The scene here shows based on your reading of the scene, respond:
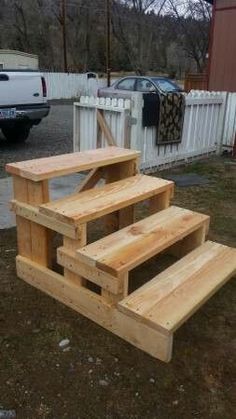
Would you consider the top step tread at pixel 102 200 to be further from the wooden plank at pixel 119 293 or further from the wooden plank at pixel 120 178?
the wooden plank at pixel 119 293

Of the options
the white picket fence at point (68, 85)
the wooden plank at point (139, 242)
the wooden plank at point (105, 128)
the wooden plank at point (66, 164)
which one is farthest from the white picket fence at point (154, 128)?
the white picket fence at point (68, 85)

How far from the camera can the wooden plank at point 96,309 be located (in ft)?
7.78

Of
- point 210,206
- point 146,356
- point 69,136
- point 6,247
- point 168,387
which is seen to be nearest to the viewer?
point 168,387

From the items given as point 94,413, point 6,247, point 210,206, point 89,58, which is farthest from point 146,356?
point 89,58

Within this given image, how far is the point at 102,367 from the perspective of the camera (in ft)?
7.72

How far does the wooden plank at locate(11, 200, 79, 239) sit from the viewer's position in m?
2.66

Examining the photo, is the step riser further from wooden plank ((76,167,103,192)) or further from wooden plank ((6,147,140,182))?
wooden plank ((76,167,103,192))

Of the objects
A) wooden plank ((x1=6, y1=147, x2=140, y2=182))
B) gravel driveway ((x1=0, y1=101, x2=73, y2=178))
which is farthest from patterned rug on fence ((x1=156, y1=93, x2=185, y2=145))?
wooden plank ((x1=6, y1=147, x2=140, y2=182))

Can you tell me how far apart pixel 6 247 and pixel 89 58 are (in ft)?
127

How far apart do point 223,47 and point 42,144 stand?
5315mm

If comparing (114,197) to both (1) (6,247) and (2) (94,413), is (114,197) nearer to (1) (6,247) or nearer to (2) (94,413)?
(1) (6,247)

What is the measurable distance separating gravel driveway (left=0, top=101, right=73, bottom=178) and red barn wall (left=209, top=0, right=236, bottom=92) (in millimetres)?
4023

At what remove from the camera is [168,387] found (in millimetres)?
2217

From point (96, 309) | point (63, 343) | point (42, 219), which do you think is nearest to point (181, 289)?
point (96, 309)
